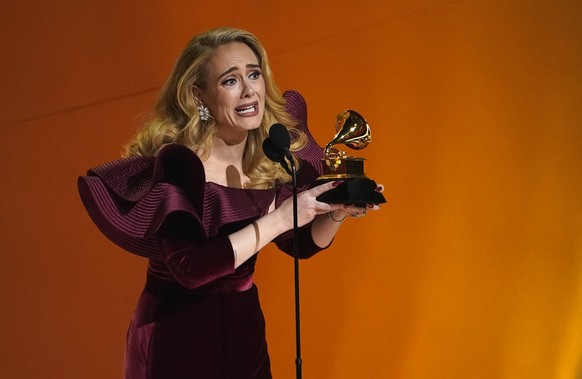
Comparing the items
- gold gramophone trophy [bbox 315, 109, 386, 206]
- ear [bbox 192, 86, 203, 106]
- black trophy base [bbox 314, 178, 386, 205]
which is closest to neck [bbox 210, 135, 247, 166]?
ear [bbox 192, 86, 203, 106]

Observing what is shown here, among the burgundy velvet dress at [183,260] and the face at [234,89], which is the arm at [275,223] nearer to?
the burgundy velvet dress at [183,260]

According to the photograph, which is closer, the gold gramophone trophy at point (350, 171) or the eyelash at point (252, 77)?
the gold gramophone trophy at point (350, 171)

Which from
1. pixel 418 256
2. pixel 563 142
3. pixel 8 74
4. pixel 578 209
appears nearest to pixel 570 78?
pixel 563 142

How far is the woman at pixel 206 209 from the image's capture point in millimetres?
1800

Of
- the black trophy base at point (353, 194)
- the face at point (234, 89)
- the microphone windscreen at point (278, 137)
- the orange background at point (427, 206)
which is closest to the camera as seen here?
the microphone windscreen at point (278, 137)

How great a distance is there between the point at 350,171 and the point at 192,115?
1.60ft

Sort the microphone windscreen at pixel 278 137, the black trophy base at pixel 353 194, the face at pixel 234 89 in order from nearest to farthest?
the microphone windscreen at pixel 278 137
the black trophy base at pixel 353 194
the face at pixel 234 89

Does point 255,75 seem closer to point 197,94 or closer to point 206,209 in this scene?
point 197,94

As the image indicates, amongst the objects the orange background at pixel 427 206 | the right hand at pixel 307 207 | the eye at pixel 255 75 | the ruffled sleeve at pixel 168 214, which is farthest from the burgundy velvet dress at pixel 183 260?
the orange background at pixel 427 206

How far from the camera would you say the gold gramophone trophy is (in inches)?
72.9

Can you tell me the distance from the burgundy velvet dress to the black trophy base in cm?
22

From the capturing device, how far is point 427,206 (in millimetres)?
3047

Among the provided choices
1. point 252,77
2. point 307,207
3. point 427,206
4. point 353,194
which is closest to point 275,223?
point 307,207

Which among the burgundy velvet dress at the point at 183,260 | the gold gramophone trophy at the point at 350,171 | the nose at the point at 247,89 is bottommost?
the burgundy velvet dress at the point at 183,260
